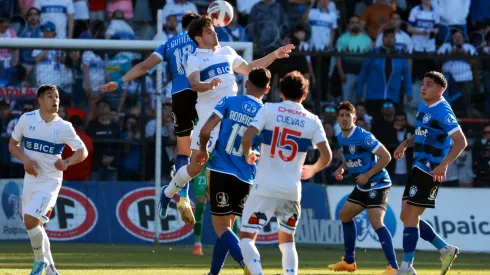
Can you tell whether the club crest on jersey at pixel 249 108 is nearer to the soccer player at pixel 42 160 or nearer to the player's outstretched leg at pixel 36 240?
the soccer player at pixel 42 160

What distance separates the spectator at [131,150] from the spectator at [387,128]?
4.01 m

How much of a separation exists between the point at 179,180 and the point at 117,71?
263 inches

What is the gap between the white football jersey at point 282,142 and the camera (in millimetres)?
9844

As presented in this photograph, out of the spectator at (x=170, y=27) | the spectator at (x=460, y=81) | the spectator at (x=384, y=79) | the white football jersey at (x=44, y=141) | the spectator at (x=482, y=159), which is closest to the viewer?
the white football jersey at (x=44, y=141)

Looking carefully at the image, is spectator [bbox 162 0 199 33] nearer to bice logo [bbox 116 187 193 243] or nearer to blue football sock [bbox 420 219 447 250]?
bice logo [bbox 116 187 193 243]

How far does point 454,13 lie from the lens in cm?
2184

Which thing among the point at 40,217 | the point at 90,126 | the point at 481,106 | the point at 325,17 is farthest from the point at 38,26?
the point at 40,217

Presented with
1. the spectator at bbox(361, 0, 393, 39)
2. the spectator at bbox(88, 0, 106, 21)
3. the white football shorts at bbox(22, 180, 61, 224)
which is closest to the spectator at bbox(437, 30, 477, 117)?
the spectator at bbox(361, 0, 393, 39)

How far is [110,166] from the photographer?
18.7 meters

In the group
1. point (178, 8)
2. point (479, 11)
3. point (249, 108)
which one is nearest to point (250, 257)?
point (249, 108)

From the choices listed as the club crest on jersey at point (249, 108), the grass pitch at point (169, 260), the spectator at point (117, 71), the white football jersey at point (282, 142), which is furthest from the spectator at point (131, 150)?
the white football jersey at point (282, 142)

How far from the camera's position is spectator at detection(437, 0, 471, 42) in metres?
21.7

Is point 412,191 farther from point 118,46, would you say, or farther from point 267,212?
point 118,46

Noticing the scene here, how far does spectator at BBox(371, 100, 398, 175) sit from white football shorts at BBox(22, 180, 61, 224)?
818 centimetres
